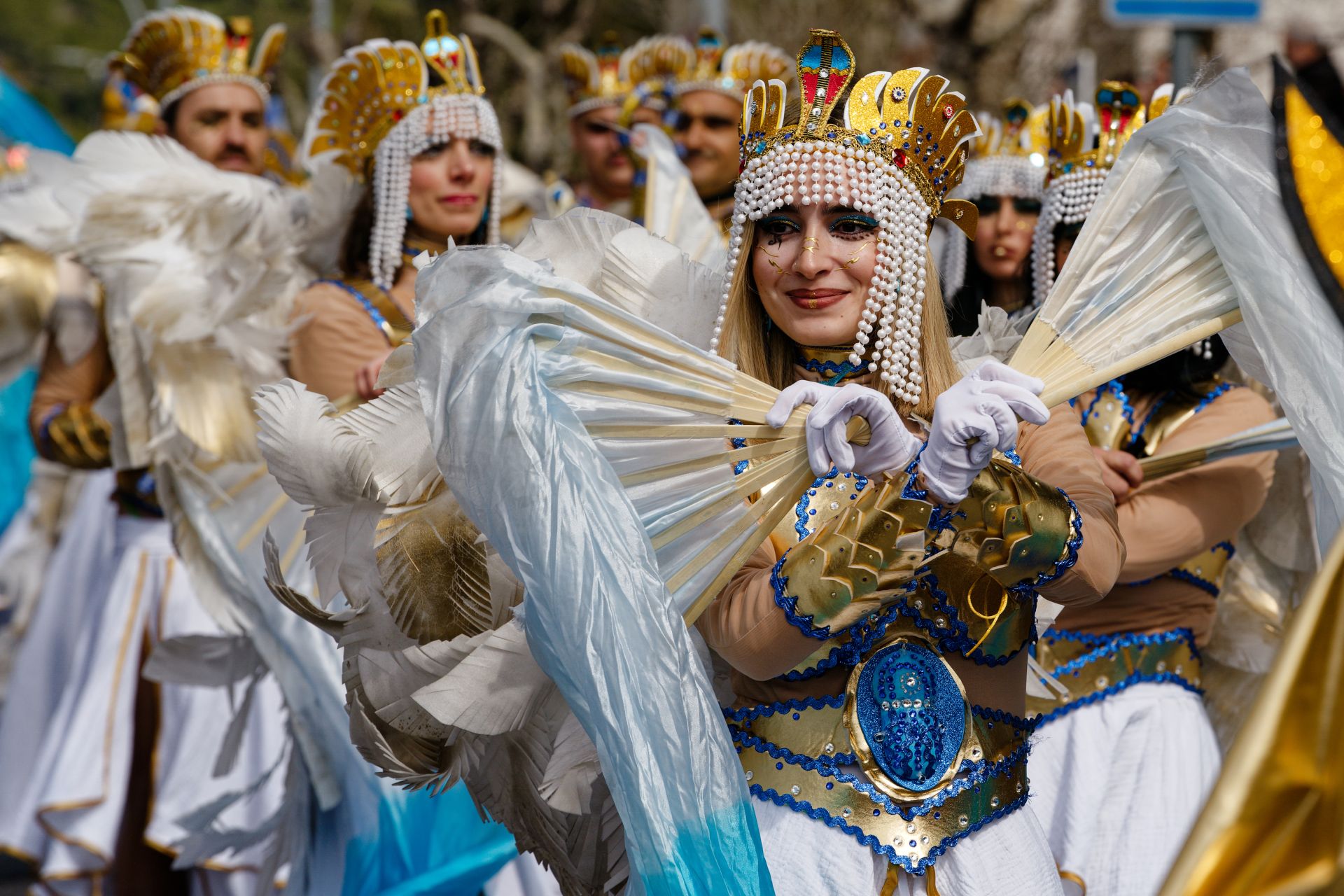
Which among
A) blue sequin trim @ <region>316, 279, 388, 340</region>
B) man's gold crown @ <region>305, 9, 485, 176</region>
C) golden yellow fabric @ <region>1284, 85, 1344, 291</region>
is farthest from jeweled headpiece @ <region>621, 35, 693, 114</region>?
golden yellow fabric @ <region>1284, 85, 1344, 291</region>

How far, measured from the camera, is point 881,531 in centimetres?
235

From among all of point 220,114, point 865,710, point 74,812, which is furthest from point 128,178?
point 865,710

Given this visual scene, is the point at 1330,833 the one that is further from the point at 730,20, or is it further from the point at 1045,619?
the point at 730,20

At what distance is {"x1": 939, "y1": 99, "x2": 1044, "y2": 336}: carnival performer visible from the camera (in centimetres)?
453

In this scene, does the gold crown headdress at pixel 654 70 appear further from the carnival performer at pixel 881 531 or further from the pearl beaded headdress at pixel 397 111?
the carnival performer at pixel 881 531

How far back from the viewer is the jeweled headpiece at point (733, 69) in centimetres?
634

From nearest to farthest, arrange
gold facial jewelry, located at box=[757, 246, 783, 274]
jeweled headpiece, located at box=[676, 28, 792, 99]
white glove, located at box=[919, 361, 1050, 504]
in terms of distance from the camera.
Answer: white glove, located at box=[919, 361, 1050, 504], gold facial jewelry, located at box=[757, 246, 783, 274], jeweled headpiece, located at box=[676, 28, 792, 99]

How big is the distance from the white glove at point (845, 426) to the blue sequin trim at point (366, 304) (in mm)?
2199

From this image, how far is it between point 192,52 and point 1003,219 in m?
2.99

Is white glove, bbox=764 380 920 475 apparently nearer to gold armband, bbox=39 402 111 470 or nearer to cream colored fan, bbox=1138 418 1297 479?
cream colored fan, bbox=1138 418 1297 479

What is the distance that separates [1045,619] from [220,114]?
3851mm

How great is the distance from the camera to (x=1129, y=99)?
12.7 ft

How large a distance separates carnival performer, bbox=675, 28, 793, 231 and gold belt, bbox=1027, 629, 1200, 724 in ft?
9.06

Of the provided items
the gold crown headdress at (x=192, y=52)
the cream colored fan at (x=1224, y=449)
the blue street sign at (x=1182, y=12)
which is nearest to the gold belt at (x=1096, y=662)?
the cream colored fan at (x=1224, y=449)
